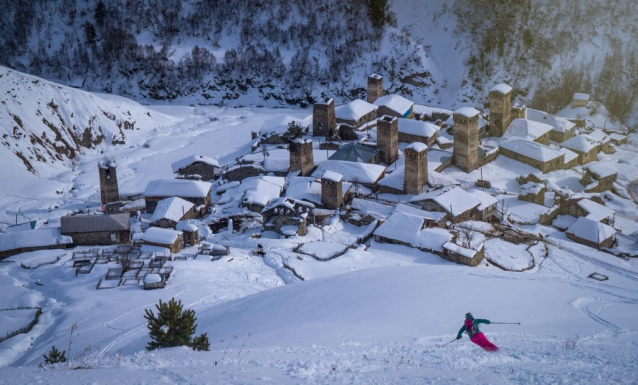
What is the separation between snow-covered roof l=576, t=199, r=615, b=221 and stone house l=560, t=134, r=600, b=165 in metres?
11.5

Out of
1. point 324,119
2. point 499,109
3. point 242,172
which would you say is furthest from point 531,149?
point 242,172

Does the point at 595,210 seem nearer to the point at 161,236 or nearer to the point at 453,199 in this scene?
the point at 453,199

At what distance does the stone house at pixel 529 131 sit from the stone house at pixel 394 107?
31.3 feet

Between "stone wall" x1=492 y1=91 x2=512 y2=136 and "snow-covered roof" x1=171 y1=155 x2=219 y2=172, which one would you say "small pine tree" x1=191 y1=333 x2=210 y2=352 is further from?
"stone wall" x1=492 y1=91 x2=512 y2=136

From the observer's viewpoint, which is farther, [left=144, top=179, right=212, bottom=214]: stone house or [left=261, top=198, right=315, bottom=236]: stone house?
[left=144, top=179, right=212, bottom=214]: stone house

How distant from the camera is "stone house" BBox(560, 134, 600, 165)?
54353mm

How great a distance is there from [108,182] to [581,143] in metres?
39.3

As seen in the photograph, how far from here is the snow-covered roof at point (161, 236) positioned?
35312 millimetres

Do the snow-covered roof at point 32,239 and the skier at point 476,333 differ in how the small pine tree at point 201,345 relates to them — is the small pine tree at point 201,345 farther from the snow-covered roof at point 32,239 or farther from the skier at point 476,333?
the snow-covered roof at point 32,239

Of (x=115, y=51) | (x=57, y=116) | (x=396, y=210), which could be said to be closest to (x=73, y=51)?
(x=115, y=51)

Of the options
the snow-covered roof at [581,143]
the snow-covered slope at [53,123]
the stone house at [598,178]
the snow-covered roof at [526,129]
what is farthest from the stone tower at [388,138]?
the snow-covered slope at [53,123]

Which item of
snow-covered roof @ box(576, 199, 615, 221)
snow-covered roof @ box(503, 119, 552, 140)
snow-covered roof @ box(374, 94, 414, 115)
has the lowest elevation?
snow-covered roof @ box(576, 199, 615, 221)

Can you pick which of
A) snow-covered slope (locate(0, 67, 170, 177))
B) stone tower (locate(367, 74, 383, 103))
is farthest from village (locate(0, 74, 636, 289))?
snow-covered slope (locate(0, 67, 170, 177))

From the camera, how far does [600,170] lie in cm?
5003
